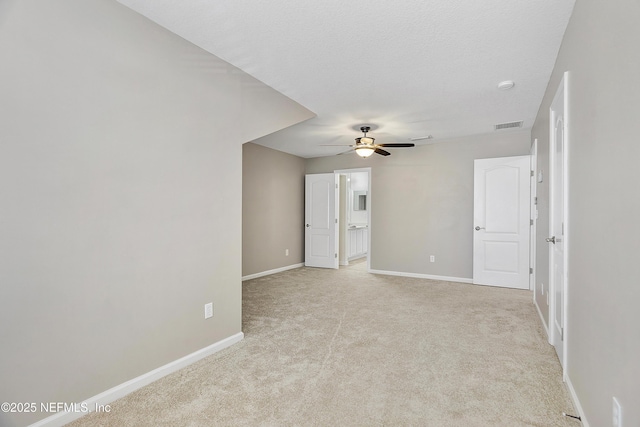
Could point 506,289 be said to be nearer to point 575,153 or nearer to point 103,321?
point 575,153

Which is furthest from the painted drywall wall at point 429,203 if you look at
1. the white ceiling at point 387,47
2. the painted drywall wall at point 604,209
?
the painted drywall wall at point 604,209

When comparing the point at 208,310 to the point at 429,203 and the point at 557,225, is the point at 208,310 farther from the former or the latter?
the point at 429,203

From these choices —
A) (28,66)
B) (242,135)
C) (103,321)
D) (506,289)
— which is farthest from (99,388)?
(506,289)

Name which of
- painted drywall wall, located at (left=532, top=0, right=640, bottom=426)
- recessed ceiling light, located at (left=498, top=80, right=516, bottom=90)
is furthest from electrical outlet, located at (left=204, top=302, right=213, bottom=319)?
recessed ceiling light, located at (left=498, top=80, right=516, bottom=90)

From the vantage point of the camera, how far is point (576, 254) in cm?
196

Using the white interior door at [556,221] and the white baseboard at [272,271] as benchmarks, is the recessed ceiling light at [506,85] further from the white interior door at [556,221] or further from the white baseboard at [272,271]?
the white baseboard at [272,271]

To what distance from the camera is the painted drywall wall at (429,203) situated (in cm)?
554

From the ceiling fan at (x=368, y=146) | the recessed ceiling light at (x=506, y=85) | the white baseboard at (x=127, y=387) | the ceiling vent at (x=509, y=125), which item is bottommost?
the white baseboard at (x=127, y=387)

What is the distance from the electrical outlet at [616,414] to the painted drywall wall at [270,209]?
16.2ft

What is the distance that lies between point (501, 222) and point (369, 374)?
12.9 ft

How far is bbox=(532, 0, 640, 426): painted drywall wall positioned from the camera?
1165 mm

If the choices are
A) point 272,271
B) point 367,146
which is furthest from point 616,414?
point 272,271

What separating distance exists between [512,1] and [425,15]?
0.52 meters

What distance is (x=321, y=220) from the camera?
6.97 meters
